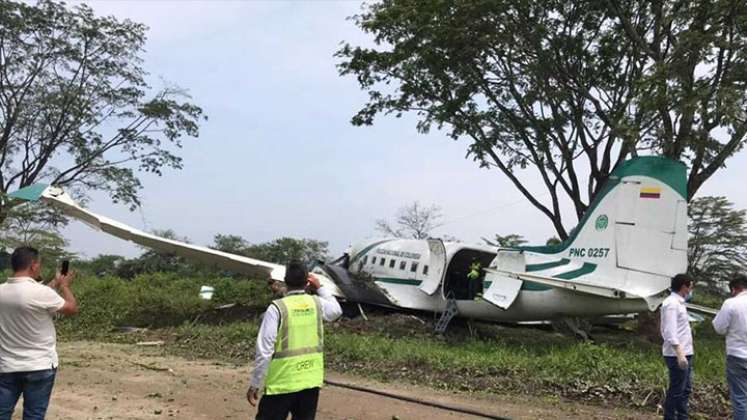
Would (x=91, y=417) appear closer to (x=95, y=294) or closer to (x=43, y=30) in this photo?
(x=95, y=294)

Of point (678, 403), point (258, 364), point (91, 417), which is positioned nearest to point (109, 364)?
point (91, 417)

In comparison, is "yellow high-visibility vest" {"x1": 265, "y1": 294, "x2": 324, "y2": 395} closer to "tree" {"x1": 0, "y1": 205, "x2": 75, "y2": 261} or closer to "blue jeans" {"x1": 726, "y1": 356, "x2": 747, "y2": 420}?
"blue jeans" {"x1": 726, "y1": 356, "x2": 747, "y2": 420}

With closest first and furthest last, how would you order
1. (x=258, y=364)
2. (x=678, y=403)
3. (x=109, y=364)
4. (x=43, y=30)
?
(x=258, y=364)
(x=678, y=403)
(x=109, y=364)
(x=43, y=30)

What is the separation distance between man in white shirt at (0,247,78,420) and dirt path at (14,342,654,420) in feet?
8.74

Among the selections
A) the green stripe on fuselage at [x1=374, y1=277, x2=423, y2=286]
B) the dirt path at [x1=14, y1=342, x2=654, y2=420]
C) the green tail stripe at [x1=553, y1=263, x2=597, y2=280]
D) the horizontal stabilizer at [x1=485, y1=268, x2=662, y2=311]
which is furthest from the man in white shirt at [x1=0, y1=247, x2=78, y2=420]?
the green stripe on fuselage at [x1=374, y1=277, x2=423, y2=286]

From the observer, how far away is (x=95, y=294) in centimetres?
2088

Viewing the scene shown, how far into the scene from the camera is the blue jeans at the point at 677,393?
734cm

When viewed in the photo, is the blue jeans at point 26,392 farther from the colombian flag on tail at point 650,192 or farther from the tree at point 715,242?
the tree at point 715,242

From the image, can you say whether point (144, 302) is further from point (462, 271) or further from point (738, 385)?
point (738, 385)

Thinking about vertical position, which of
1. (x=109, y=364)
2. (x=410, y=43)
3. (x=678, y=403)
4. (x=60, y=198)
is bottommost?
(x=109, y=364)

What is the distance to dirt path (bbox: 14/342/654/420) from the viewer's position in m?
7.92

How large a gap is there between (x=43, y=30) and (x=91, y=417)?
73.5ft

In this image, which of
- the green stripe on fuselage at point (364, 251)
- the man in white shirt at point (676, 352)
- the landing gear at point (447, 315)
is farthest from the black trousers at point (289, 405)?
the green stripe on fuselage at point (364, 251)

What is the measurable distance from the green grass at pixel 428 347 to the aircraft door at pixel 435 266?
1.12 m
